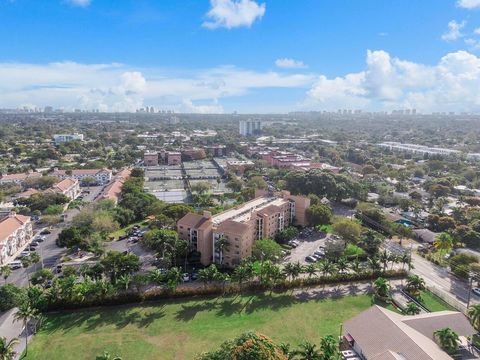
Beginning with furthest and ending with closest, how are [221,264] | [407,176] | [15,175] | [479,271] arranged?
[407,176] < [15,175] < [221,264] < [479,271]

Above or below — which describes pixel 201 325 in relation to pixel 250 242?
below

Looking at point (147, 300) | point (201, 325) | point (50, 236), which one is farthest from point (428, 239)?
point (50, 236)

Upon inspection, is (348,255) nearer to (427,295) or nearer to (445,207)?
(427,295)

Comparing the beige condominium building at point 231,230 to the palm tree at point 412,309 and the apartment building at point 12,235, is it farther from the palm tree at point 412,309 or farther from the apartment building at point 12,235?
the apartment building at point 12,235

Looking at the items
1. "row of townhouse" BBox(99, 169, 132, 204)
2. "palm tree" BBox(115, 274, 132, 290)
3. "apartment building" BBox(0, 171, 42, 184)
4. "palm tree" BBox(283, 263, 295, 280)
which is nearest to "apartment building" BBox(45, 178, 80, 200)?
"row of townhouse" BBox(99, 169, 132, 204)

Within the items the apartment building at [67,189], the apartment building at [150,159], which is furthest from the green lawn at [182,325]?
the apartment building at [150,159]

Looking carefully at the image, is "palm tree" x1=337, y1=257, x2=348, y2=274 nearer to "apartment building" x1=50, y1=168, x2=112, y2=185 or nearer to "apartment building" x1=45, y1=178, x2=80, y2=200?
"apartment building" x1=45, y1=178, x2=80, y2=200
